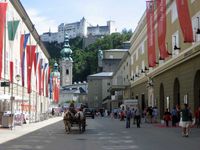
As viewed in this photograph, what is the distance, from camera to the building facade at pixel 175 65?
3250cm

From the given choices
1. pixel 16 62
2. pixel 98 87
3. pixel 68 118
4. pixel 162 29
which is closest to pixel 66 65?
pixel 98 87

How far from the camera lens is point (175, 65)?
3884cm

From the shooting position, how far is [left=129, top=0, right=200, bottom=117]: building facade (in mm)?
32500

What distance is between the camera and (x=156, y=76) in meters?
50.1

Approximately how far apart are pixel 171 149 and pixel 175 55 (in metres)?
23.3

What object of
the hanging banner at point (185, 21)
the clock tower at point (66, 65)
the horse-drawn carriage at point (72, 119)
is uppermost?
the clock tower at point (66, 65)

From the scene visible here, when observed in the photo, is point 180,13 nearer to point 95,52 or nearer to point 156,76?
point 156,76

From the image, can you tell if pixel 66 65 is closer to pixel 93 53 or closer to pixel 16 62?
pixel 93 53

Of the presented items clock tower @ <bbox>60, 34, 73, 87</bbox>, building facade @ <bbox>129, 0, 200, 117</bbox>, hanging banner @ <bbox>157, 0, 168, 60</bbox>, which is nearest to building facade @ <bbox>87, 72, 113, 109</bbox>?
clock tower @ <bbox>60, 34, 73, 87</bbox>

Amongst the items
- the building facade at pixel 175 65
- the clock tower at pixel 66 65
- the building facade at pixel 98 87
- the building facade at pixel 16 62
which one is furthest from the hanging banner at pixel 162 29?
the clock tower at pixel 66 65

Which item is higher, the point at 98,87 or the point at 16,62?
the point at 98,87

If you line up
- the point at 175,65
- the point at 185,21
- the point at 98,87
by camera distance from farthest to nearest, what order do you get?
1. the point at 98,87
2. the point at 175,65
3. the point at 185,21

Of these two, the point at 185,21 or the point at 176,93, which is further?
the point at 176,93

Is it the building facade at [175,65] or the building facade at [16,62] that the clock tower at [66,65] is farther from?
the building facade at [175,65]
